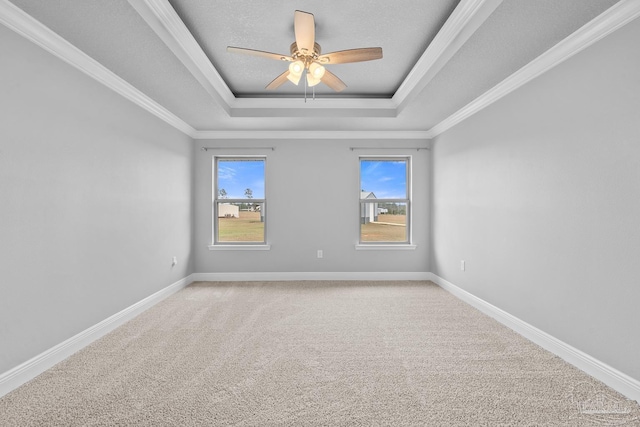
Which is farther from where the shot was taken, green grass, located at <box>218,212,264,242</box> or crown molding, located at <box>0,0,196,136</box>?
green grass, located at <box>218,212,264,242</box>

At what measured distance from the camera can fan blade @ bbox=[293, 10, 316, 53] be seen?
1989 millimetres

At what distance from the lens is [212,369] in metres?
2.06

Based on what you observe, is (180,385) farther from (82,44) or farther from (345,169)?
(345,169)

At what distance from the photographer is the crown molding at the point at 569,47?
177cm

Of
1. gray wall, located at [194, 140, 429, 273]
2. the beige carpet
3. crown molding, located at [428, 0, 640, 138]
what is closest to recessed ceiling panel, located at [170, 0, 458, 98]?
crown molding, located at [428, 0, 640, 138]

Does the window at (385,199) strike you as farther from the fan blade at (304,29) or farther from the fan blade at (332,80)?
→ the fan blade at (304,29)

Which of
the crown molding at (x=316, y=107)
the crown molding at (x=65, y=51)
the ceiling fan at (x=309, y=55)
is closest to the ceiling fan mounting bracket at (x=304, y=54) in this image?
the ceiling fan at (x=309, y=55)

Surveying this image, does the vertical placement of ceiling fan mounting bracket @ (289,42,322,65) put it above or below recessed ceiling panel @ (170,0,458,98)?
below

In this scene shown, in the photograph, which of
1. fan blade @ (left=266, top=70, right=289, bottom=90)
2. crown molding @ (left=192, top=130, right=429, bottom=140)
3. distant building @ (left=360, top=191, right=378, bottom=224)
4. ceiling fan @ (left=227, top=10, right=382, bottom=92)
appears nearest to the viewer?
ceiling fan @ (left=227, top=10, right=382, bottom=92)

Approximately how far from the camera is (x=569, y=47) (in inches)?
84.3

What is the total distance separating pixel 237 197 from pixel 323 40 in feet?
9.29

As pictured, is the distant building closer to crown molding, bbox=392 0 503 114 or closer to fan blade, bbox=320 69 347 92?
crown molding, bbox=392 0 503 114

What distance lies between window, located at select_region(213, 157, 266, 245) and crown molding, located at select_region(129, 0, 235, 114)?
132cm

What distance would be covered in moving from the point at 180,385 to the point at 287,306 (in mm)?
1635
